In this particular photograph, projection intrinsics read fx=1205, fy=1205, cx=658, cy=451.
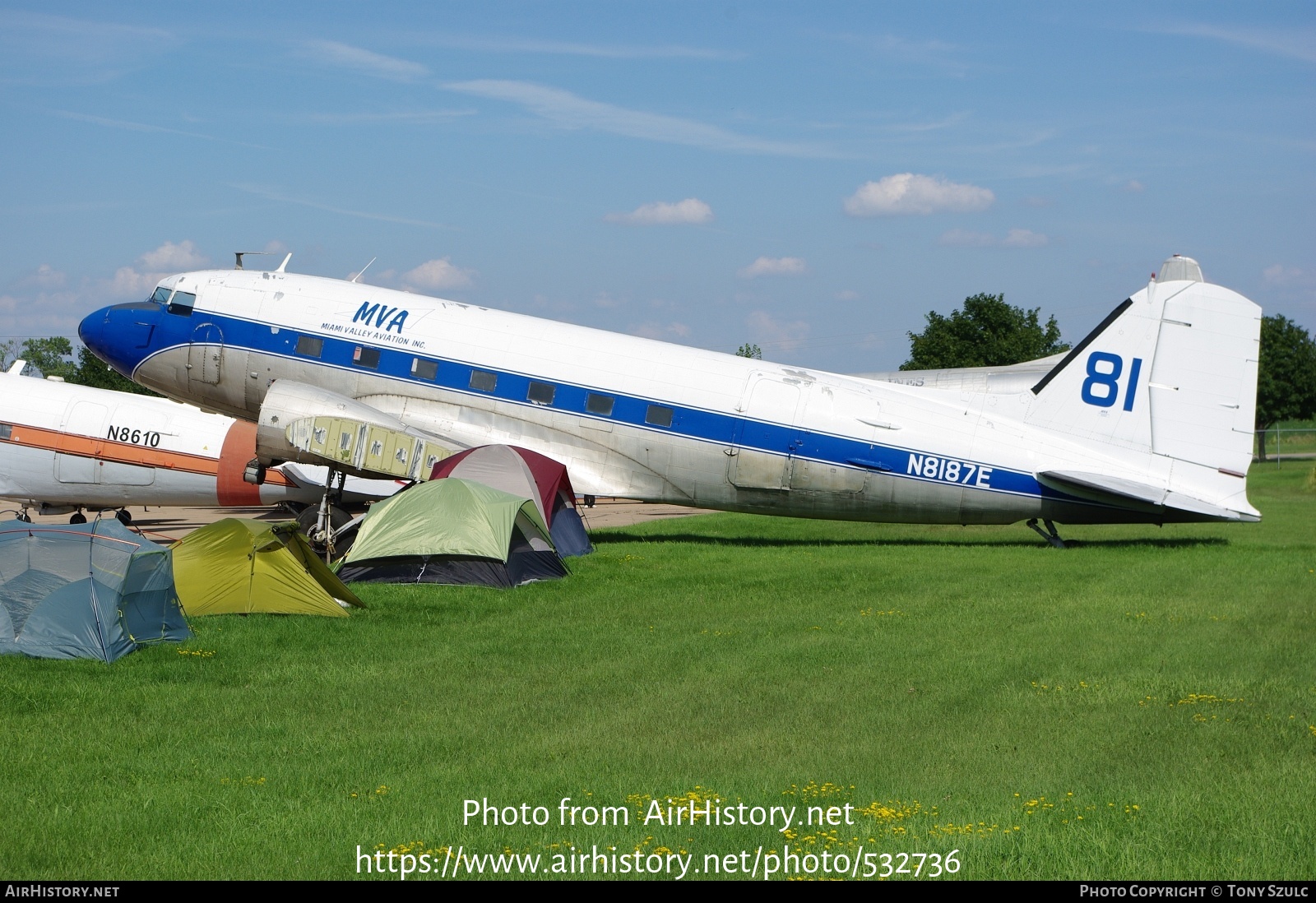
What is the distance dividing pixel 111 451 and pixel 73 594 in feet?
66.8

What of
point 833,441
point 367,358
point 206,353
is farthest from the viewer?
point 206,353

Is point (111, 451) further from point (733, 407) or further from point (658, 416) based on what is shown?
point (733, 407)

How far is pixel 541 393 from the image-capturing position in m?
25.3

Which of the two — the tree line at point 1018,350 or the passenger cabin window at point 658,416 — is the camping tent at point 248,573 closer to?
the passenger cabin window at point 658,416

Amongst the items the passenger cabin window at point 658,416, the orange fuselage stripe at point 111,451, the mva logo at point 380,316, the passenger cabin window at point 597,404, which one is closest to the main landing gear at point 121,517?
the orange fuselage stripe at point 111,451

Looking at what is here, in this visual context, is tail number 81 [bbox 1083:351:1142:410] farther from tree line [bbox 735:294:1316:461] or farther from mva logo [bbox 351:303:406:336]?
tree line [bbox 735:294:1316:461]

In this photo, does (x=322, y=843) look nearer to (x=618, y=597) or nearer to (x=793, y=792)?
(x=793, y=792)

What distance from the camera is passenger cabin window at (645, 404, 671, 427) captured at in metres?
25.0

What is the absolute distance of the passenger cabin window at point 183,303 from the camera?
88.6 feet

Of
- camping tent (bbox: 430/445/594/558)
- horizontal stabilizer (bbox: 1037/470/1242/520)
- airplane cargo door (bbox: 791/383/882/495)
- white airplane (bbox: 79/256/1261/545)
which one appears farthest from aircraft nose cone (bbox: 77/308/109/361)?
horizontal stabilizer (bbox: 1037/470/1242/520)

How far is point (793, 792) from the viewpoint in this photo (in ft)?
29.7

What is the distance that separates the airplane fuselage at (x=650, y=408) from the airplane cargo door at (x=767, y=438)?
3cm

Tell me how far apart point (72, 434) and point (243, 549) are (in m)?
18.5

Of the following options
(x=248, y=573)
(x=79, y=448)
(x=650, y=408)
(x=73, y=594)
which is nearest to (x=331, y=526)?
(x=650, y=408)
